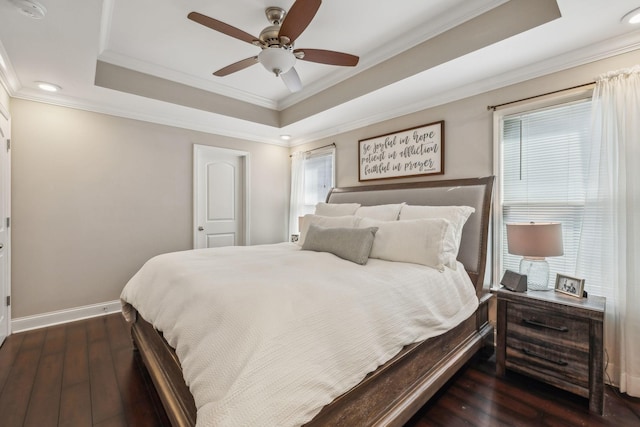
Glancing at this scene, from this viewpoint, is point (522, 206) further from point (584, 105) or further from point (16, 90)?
point (16, 90)

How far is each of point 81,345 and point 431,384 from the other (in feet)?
9.55

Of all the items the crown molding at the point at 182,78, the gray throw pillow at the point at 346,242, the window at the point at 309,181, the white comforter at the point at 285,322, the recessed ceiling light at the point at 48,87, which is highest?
the crown molding at the point at 182,78

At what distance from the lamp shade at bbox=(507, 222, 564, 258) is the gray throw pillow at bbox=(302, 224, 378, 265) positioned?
103cm

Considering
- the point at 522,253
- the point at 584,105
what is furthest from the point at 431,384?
the point at 584,105

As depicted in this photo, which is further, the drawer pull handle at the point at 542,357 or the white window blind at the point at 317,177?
the white window blind at the point at 317,177

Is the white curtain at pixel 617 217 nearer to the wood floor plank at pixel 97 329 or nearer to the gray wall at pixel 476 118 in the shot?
the gray wall at pixel 476 118

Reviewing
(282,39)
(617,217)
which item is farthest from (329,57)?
(617,217)

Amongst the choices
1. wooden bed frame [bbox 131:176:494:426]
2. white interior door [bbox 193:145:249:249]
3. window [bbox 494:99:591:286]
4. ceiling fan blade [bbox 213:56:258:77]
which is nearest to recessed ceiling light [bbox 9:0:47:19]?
ceiling fan blade [bbox 213:56:258:77]

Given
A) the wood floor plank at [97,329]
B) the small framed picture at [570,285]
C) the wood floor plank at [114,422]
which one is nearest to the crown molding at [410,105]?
the small framed picture at [570,285]

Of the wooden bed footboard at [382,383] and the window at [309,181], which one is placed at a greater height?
the window at [309,181]

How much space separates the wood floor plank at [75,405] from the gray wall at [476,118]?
128 inches

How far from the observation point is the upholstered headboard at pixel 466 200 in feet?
7.98

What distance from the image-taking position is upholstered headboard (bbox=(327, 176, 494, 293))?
2.43 m

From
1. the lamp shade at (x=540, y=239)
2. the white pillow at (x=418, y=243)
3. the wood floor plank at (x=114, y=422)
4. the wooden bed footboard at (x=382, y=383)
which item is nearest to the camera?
the wooden bed footboard at (x=382, y=383)
